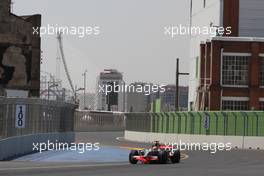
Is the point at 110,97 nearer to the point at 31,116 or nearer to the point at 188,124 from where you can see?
the point at 188,124

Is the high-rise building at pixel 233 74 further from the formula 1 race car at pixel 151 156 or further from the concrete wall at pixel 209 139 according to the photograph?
the formula 1 race car at pixel 151 156

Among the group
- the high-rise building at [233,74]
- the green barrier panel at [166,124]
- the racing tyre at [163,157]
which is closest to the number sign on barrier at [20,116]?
the racing tyre at [163,157]

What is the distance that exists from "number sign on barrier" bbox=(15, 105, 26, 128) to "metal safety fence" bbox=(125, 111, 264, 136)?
81.4 ft

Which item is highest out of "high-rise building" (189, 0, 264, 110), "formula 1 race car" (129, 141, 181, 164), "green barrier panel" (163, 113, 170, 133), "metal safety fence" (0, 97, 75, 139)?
"high-rise building" (189, 0, 264, 110)

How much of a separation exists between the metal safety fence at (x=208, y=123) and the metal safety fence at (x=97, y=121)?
25.6 m

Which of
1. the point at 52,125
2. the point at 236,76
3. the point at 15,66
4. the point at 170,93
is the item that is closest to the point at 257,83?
the point at 236,76

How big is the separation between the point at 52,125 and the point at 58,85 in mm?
23923

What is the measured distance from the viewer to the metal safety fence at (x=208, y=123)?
58.2m

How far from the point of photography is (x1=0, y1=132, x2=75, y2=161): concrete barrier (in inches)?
1312

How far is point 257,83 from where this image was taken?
72750mm

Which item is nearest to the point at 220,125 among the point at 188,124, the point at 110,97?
the point at 188,124

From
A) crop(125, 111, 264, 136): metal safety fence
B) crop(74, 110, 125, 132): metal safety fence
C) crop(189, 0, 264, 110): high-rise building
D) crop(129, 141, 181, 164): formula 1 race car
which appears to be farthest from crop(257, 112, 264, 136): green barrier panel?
crop(74, 110, 125, 132): metal safety fence

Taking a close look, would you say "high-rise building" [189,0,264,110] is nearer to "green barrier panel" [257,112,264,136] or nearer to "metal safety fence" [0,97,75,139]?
"green barrier panel" [257,112,264,136]

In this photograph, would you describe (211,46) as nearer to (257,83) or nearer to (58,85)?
(257,83)
